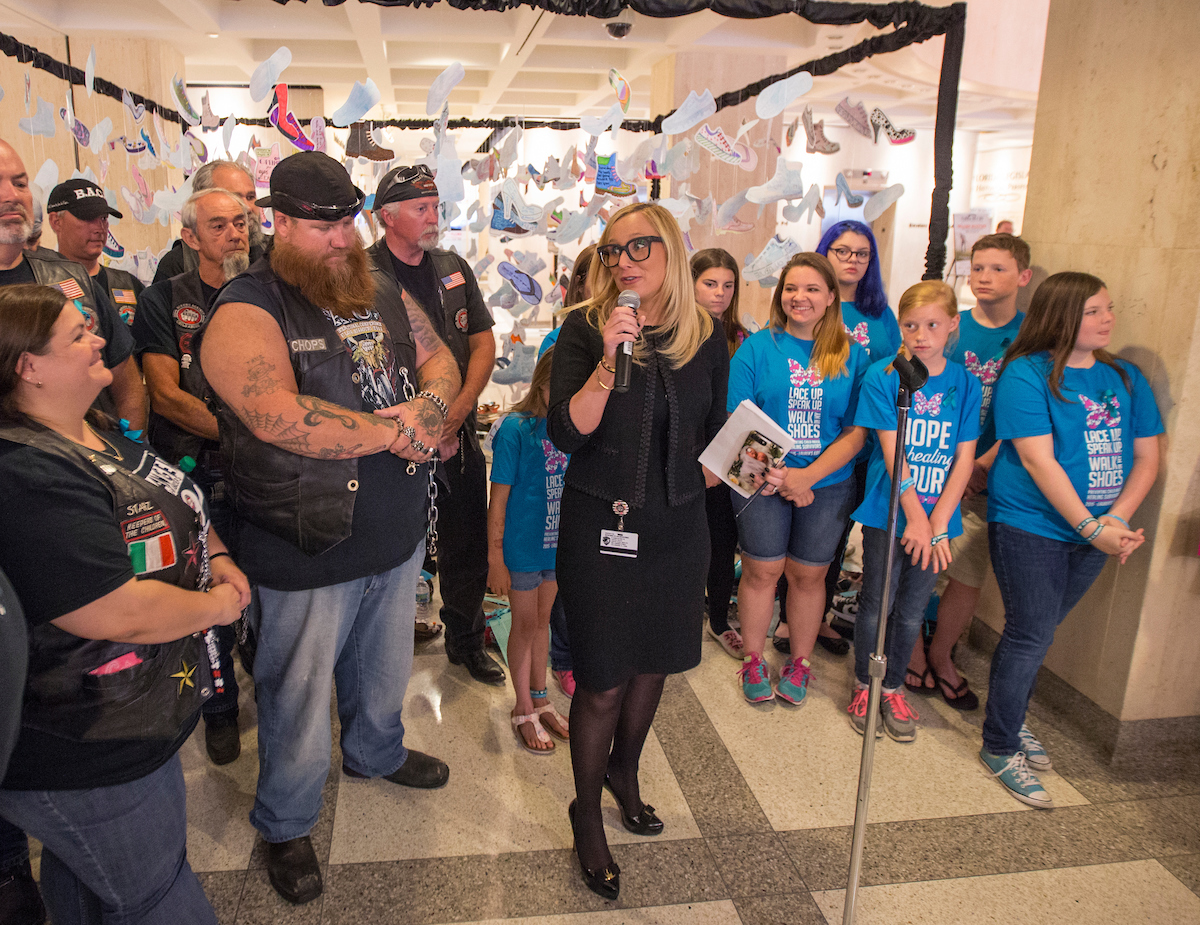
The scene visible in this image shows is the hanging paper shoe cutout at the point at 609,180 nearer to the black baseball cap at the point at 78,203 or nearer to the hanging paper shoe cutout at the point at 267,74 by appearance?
the hanging paper shoe cutout at the point at 267,74

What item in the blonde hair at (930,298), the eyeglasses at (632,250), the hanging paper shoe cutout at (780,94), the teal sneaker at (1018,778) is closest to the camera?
the eyeglasses at (632,250)

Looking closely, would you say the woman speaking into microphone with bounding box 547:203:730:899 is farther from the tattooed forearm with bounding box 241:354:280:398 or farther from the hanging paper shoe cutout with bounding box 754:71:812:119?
the hanging paper shoe cutout with bounding box 754:71:812:119

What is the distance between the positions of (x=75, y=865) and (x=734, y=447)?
63.0 inches

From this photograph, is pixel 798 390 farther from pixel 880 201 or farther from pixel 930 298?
pixel 880 201

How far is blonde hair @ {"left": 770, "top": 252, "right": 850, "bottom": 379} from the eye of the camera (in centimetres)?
270

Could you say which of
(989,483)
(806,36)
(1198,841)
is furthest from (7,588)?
(806,36)

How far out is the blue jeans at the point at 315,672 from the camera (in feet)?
6.15

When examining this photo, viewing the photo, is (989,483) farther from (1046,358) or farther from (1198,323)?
(1198,323)

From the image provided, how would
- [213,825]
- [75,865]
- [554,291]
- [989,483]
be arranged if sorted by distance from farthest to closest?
[554,291] < [989,483] < [213,825] < [75,865]

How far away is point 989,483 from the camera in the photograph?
2.64 m

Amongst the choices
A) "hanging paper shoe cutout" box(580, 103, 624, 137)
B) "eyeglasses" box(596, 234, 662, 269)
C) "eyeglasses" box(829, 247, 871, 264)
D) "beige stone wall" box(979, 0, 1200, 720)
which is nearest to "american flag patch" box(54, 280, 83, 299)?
"eyeglasses" box(596, 234, 662, 269)

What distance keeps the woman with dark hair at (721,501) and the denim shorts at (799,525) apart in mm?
197

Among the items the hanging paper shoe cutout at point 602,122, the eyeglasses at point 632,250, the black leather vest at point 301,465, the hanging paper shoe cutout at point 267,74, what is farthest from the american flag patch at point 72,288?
the hanging paper shoe cutout at point 602,122

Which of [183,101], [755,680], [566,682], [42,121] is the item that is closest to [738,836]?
[755,680]
